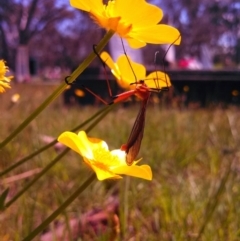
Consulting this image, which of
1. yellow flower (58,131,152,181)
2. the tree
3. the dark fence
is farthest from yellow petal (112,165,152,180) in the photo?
the dark fence

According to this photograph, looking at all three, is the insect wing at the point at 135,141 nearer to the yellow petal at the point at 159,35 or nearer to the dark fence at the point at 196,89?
the yellow petal at the point at 159,35

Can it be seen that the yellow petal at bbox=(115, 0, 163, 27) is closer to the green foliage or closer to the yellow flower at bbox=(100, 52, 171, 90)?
the yellow flower at bbox=(100, 52, 171, 90)

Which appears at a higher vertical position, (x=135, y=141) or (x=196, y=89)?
(x=135, y=141)

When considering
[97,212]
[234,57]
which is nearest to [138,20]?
[97,212]

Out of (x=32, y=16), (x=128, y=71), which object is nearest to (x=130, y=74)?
(x=128, y=71)

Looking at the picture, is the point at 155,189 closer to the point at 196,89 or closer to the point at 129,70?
the point at 129,70

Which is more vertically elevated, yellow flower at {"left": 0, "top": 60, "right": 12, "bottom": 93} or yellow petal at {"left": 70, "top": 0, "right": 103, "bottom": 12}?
yellow petal at {"left": 70, "top": 0, "right": 103, "bottom": 12}
